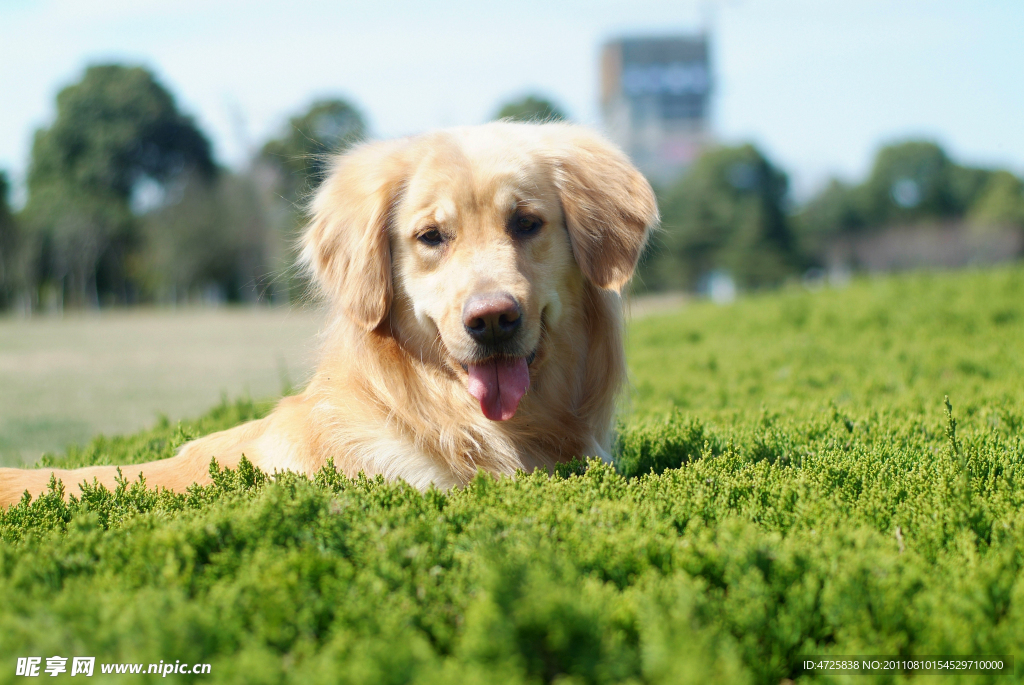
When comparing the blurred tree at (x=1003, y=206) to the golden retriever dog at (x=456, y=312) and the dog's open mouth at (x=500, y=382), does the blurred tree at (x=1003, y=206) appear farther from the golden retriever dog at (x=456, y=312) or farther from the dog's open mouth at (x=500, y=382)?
the dog's open mouth at (x=500, y=382)

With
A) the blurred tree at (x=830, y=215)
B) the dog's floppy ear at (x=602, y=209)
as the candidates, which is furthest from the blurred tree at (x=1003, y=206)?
the dog's floppy ear at (x=602, y=209)

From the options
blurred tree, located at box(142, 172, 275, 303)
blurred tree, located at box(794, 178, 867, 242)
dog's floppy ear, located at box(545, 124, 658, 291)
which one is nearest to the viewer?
dog's floppy ear, located at box(545, 124, 658, 291)

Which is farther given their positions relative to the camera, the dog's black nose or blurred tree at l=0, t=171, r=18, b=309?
blurred tree at l=0, t=171, r=18, b=309

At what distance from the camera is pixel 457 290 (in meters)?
3.46

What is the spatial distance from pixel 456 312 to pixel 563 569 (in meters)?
1.49

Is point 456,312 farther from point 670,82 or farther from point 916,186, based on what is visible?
point 670,82

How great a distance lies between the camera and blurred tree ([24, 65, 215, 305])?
50.1 meters

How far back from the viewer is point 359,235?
12.5ft

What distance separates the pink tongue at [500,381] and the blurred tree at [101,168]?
175 feet

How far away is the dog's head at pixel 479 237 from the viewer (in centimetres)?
350

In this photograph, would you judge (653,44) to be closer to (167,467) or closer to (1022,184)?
(1022,184)

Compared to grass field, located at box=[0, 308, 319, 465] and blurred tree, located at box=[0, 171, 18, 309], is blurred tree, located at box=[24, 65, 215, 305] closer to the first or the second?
blurred tree, located at box=[0, 171, 18, 309]

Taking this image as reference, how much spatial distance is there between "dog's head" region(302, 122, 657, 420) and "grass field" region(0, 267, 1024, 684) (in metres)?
0.63

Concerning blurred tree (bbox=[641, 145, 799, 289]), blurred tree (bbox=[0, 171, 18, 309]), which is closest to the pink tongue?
blurred tree (bbox=[641, 145, 799, 289])
